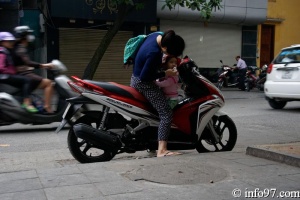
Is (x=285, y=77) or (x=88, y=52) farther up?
(x=88, y=52)

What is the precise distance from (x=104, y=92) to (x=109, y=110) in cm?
27

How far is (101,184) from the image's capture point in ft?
13.6

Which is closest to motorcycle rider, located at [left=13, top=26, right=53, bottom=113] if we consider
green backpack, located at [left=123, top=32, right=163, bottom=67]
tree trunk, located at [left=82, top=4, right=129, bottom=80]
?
green backpack, located at [left=123, top=32, right=163, bottom=67]

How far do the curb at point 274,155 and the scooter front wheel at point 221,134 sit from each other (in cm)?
54

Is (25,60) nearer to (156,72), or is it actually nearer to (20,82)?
(20,82)

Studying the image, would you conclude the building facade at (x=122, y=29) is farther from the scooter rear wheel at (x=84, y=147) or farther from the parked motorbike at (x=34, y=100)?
the scooter rear wheel at (x=84, y=147)

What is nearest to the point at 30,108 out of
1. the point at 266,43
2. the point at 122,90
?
the point at 122,90

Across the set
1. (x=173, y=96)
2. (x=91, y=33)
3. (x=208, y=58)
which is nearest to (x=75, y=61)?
(x=91, y=33)

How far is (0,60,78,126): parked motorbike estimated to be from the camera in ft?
16.7

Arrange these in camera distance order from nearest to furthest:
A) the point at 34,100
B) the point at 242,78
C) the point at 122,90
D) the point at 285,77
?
the point at 122,90 < the point at 34,100 < the point at 285,77 < the point at 242,78

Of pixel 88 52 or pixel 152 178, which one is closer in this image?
pixel 152 178

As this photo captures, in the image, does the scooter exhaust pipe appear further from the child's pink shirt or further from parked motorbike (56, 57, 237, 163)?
the child's pink shirt

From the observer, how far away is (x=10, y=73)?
5922 millimetres

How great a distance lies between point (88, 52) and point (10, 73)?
43.1 feet
